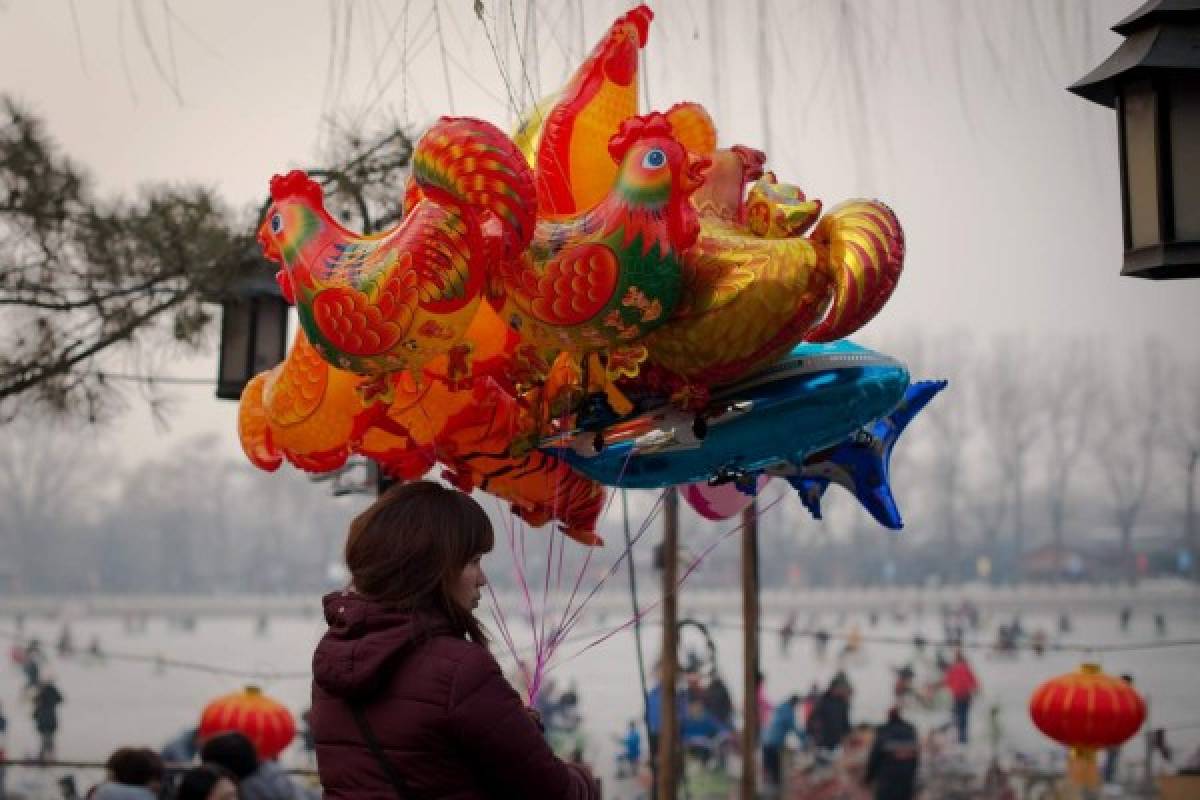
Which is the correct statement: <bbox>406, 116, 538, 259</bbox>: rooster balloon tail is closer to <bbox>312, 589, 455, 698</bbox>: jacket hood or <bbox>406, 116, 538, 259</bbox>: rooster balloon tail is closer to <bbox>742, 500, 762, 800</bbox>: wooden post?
<bbox>312, 589, 455, 698</bbox>: jacket hood

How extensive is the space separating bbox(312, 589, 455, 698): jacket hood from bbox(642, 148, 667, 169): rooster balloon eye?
2.46 feet

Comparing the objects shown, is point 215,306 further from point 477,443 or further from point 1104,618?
point 1104,618

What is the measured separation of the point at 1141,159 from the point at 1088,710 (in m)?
4.66

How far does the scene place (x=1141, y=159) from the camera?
7.06 feet

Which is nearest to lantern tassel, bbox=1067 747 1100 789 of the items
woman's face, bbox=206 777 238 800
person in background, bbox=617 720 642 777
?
person in background, bbox=617 720 642 777

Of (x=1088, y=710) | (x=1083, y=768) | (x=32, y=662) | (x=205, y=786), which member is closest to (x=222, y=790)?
(x=205, y=786)

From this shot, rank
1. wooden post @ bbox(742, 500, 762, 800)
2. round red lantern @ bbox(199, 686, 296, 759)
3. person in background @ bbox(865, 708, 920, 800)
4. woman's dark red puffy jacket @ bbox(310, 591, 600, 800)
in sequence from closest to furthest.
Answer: woman's dark red puffy jacket @ bbox(310, 591, 600, 800) < wooden post @ bbox(742, 500, 762, 800) < round red lantern @ bbox(199, 686, 296, 759) < person in background @ bbox(865, 708, 920, 800)

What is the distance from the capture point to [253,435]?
273cm

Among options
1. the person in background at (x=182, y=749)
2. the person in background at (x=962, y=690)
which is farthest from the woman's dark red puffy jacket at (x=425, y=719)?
the person in background at (x=962, y=690)

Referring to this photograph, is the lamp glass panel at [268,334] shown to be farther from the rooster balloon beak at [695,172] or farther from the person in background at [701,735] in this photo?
Result: the person in background at [701,735]

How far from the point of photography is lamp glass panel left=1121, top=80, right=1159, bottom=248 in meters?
2.12

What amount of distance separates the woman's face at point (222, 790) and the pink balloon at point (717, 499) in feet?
3.57

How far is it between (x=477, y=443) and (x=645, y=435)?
13.4 inches

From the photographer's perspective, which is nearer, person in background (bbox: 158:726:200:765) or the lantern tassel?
the lantern tassel
